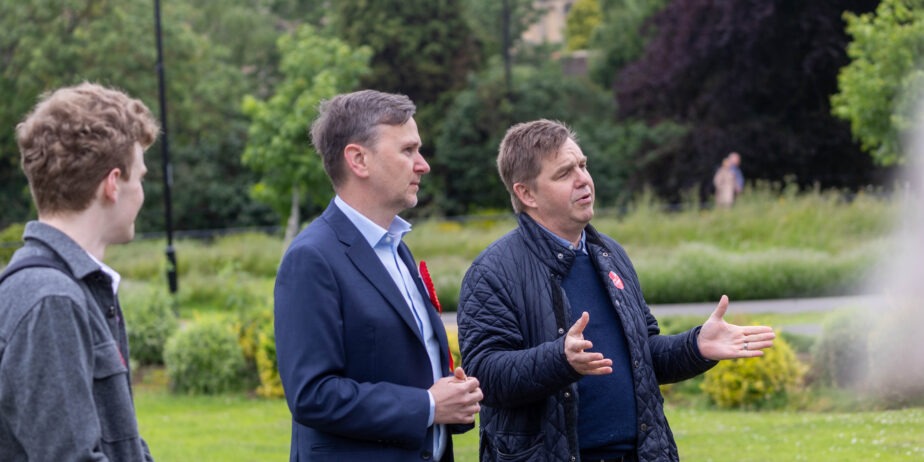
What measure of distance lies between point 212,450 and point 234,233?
77.7ft

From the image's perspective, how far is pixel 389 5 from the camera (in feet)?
127

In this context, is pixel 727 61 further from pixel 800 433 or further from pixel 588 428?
pixel 588 428

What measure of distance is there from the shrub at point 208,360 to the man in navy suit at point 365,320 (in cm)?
996

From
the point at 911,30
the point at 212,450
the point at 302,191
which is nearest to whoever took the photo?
the point at 212,450

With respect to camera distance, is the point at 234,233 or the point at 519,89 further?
the point at 519,89

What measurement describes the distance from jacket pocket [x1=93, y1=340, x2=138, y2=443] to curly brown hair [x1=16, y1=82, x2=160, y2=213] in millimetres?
354

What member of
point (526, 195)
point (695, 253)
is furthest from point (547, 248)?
point (695, 253)

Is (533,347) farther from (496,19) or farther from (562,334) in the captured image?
(496,19)

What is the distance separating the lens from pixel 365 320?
346 centimetres

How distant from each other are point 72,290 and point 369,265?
1.04 meters

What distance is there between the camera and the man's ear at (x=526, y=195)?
171 inches

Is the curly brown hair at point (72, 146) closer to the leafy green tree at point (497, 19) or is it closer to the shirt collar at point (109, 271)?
the shirt collar at point (109, 271)

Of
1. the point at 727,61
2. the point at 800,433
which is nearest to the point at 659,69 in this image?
the point at 727,61

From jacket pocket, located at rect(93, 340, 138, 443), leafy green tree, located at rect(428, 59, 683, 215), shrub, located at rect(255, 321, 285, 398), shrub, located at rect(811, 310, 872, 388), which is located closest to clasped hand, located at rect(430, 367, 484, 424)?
jacket pocket, located at rect(93, 340, 138, 443)
